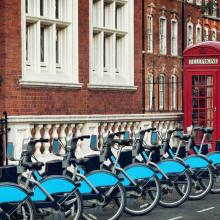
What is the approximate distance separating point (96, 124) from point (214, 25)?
16.6 m

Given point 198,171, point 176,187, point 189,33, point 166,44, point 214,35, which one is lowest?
point 176,187

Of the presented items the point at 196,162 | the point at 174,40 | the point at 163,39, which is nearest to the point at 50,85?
the point at 196,162

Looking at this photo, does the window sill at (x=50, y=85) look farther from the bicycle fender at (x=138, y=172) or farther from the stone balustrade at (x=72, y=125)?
the bicycle fender at (x=138, y=172)

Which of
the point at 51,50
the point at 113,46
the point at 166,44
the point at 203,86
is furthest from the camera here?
the point at 166,44

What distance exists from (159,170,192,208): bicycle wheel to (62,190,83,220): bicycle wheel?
2.35 meters

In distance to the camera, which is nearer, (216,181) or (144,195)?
(144,195)

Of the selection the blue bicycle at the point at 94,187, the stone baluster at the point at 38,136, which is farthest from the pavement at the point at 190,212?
the stone baluster at the point at 38,136

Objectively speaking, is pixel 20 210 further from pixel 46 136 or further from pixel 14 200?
pixel 46 136

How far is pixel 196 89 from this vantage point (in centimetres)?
1994

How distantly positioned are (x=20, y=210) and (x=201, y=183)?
4.77 m

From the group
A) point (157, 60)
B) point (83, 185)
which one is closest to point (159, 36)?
point (157, 60)

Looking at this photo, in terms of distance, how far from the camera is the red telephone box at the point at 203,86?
19.7 m

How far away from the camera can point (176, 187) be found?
41.6 feet

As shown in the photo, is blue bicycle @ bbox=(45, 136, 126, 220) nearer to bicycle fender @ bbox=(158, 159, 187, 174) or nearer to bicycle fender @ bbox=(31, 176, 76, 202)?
bicycle fender @ bbox=(31, 176, 76, 202)
